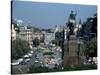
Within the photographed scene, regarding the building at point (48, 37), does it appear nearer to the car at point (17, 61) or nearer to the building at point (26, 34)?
the building at point (26, 34)

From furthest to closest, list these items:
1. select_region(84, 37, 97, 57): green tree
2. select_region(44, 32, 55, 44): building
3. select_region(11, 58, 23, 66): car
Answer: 1. select_region(84, 37, 97, 57): green tree
2. select_region(44, 32, 55, 44): building
3. select_region(11, 58, 23, 66): car

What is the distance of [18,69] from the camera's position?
8.90 ft

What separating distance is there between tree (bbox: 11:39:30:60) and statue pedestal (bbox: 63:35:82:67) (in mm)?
551

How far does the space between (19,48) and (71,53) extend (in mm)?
733

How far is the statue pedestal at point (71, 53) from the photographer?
9.52 ft

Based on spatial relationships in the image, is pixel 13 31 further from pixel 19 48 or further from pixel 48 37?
pixel 48 37

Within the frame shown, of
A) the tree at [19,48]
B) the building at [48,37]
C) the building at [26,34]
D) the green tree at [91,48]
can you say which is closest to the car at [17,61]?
the tree at [19,48]

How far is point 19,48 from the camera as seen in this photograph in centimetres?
272

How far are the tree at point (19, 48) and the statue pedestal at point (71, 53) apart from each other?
0.55m

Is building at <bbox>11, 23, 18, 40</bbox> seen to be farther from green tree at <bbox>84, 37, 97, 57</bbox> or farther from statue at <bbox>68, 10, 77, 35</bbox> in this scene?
green tree at <bbox>84, 37, 97, 57</bbox>

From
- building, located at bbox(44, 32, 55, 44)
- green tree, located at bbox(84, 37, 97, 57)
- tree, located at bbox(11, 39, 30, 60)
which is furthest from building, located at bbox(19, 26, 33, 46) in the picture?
green tree, located at bbox(84, 37, 97, 57)

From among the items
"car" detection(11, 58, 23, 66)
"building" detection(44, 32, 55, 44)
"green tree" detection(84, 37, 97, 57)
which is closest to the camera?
"car" detection(11, 58, 23, 66)

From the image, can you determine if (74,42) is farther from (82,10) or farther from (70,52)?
(82,10)

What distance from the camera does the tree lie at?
2.71 meters
